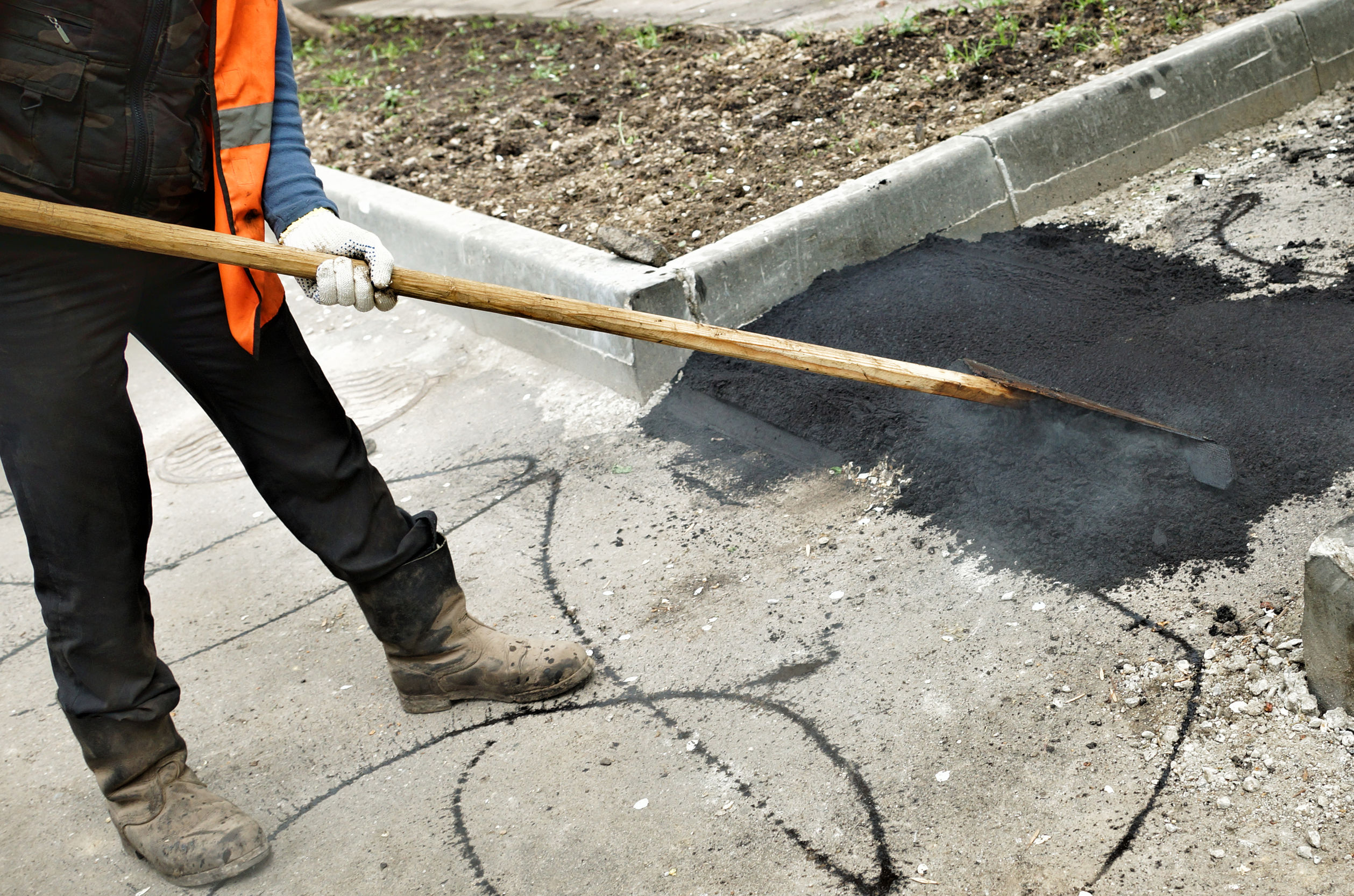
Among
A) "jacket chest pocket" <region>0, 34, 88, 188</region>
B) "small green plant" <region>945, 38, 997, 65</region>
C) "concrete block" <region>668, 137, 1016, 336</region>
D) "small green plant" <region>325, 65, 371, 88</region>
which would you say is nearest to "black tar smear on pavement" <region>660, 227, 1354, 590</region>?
"concrete block" <region>668, 137, 1016, 336</region>

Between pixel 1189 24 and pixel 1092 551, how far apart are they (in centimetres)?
377

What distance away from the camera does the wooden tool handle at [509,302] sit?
6.52 ft

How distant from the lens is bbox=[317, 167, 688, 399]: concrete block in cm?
379

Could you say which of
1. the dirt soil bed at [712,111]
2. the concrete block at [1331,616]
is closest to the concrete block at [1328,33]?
the dirt soil bed at [712,111]

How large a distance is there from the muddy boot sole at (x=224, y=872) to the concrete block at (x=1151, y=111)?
11.8 feet

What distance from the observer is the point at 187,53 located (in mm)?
2109

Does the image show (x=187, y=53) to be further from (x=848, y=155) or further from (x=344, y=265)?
(x=848, y=155)

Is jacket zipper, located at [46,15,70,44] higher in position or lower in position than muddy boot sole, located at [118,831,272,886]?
higher

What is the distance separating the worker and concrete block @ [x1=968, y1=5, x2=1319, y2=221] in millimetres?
2999

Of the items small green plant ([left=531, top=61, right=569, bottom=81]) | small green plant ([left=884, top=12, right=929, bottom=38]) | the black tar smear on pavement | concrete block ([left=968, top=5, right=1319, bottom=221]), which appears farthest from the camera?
small green plant ([left=531, top=61, right=569, bottom=81])

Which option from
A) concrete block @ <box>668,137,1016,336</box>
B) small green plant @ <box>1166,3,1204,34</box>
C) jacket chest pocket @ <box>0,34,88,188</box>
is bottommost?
concrete block @ <box>668,137,1016,336</box>

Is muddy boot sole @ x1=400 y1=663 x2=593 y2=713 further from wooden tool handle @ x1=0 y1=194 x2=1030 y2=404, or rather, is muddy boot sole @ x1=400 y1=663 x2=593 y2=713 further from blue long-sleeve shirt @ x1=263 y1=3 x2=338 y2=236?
blue long-sleeve shirt @ x1=263 y1=3 x2=338 y2=236

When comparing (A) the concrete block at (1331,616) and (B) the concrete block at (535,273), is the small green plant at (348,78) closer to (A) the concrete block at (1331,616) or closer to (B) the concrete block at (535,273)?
(B) the concrete block at (535,273)

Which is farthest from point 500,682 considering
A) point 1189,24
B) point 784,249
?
point 1189,24
